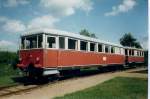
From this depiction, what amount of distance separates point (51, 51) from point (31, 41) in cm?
88

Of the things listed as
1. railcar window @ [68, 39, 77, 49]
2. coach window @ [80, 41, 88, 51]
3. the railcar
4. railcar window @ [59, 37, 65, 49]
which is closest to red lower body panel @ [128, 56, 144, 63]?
the railcar

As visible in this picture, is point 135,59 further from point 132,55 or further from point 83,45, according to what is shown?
point 83,45

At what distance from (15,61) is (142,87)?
5.03 m

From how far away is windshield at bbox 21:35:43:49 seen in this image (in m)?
7.16

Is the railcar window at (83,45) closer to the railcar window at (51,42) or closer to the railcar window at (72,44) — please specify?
the railcar window at (72,44)

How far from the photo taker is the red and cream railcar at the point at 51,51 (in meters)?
6.96

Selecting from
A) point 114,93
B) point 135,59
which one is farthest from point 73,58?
point 135,59

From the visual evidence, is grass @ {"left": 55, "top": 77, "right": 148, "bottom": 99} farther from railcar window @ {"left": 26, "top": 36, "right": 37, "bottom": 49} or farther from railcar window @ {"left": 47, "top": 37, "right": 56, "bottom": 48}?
railcar window @ {"left": 26, "top": 36, "right": 37, "bottom": 49}

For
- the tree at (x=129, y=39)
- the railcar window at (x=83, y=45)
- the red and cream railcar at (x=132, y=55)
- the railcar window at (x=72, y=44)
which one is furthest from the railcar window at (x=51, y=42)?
the red and cream railcar at (x=132, y=55)

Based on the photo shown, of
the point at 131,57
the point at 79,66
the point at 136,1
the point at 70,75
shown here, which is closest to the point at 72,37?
the point at 79,66

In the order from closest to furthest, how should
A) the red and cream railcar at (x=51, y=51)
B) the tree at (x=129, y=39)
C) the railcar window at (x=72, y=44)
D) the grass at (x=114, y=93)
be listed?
the grass at (x=114, y=93) → the red and cream railcar at (x=51, y=51) → the tree at (x=129, y=39) → the railcar window at (x=72, y=44)

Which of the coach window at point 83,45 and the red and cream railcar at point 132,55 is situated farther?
the red and cream railcar at point 132,55

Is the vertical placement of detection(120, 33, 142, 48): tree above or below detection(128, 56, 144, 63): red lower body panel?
above

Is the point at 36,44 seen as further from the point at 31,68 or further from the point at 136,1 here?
the point at 136,1
